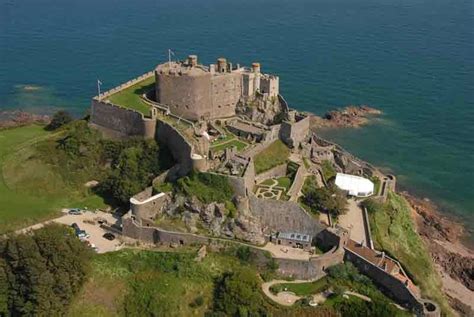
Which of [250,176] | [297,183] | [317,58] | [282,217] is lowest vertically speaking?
[282,217]

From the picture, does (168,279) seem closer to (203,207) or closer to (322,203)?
(203,207)

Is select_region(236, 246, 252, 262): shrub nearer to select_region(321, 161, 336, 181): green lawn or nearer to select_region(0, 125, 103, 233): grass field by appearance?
select_region(321, 161, 336, 181): green lawn

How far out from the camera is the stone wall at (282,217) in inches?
2347

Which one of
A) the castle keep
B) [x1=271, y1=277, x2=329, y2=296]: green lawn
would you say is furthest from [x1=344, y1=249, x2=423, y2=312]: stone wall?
the castle keep

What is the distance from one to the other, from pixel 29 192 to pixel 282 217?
32.7 metres

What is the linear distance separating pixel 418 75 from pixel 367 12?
67.8 m

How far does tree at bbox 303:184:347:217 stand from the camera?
204ft

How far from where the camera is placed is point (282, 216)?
198 feet

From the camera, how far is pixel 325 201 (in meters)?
62.1

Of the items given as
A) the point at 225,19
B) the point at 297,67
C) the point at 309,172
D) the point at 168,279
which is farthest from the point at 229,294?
the point at 225,19

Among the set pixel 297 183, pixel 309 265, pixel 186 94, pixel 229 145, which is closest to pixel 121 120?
pixel 186 94

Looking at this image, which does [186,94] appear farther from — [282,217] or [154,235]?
[282,217]

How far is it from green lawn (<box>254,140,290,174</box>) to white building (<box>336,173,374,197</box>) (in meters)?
7.33

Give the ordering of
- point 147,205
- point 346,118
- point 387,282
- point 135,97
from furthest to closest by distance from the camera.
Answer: point 346,118 < point 135,97 < point 147,205 < point 387,282
